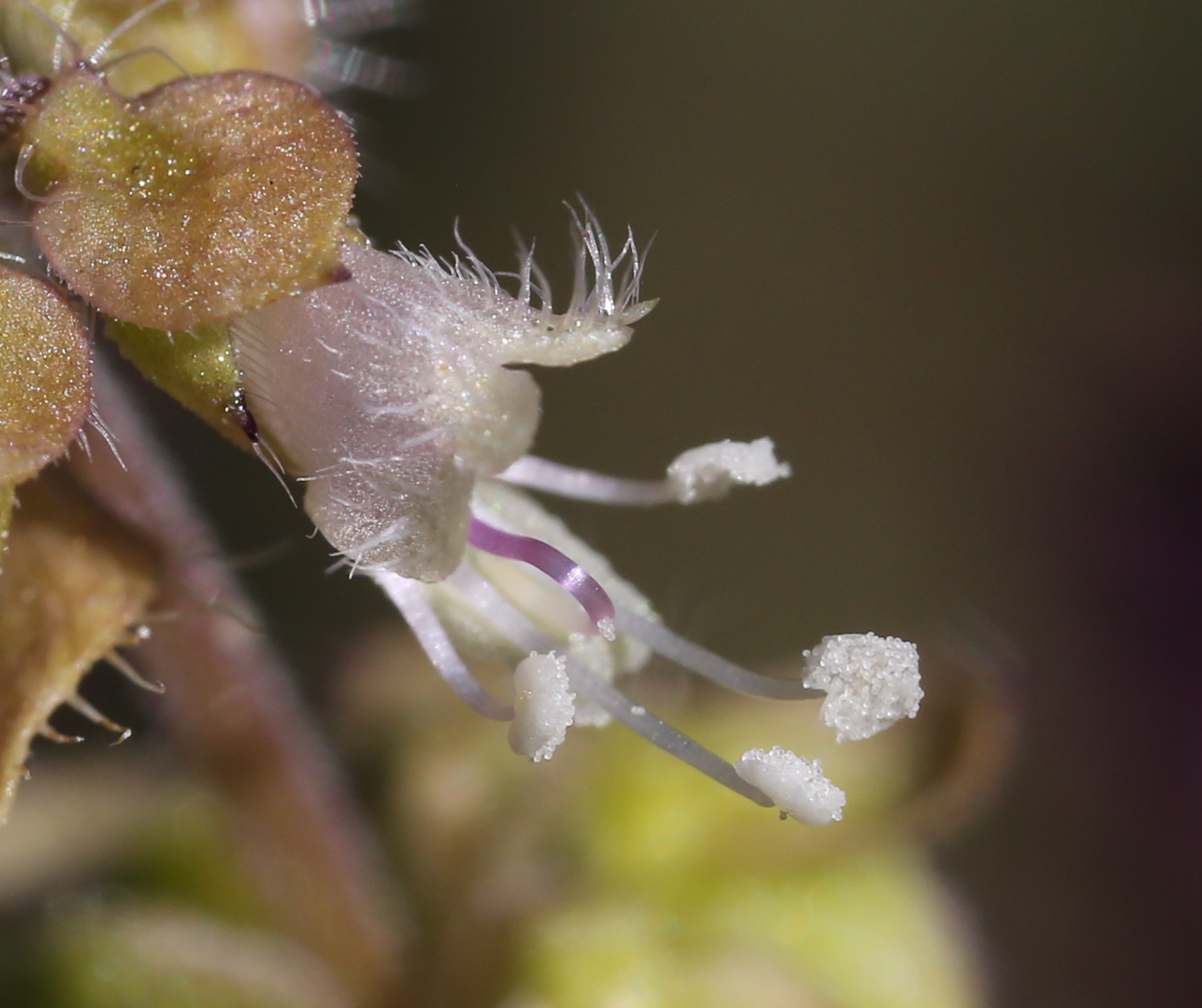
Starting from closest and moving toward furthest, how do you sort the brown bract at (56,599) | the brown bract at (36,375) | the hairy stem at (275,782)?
the brown bract at (36,375) < the brown bract at (56,599) < the hairy stem at (275,782)

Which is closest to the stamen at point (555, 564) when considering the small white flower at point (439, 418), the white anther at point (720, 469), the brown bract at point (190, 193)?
the small white flower at point (439, 418)

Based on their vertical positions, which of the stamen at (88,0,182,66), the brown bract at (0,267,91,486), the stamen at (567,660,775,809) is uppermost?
the stamen at (88,0,182,66)

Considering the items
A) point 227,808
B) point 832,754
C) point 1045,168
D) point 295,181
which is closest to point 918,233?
point 1045,168

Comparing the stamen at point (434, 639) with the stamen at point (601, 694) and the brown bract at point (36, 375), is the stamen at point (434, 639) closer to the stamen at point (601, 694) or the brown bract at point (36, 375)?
the stamen at point (601, 694)

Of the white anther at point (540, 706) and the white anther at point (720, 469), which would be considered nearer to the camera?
the white anther at point (540, 706)

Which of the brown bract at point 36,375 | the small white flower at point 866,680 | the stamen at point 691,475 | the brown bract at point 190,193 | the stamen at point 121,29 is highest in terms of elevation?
the stamen at point 121,29

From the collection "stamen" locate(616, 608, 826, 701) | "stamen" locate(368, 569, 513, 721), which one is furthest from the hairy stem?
"stamen" locate(616, 608, 826, 701)

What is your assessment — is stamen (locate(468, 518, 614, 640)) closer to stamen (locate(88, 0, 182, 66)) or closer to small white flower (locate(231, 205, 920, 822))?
small white flower (locate(231, 205, 920, 822))
